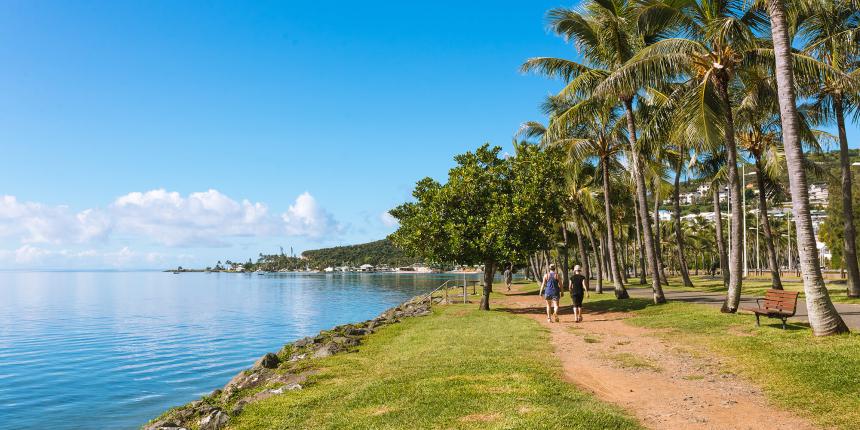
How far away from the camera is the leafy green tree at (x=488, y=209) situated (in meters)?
Answer: 23.1

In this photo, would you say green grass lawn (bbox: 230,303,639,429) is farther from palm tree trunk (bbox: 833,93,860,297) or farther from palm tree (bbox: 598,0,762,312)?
palm tree trunk (bbox: 833,93,860,297)

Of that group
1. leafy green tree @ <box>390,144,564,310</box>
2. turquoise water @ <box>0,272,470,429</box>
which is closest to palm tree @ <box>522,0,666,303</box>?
leafy green tree @ <box>390,144,564,310</box>

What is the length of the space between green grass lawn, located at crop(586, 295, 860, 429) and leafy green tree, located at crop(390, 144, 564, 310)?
6.93 meters

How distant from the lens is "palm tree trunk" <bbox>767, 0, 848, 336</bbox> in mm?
12352

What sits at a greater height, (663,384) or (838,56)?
(838,56)

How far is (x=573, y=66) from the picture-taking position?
82.9ft

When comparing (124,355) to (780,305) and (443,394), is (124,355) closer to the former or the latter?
(443,394)

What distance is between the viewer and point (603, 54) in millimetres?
24625

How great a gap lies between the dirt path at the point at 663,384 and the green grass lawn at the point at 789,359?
35cm

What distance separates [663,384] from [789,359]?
2.70m

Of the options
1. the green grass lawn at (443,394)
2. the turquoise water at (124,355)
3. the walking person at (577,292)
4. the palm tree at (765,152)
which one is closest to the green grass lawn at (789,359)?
the walking person at (577,292)

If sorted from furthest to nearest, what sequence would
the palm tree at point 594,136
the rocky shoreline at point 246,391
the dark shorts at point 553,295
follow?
the palm tree at point 594,136
the dark shorts at point 553,295
the rocky shoreline at point 246,391

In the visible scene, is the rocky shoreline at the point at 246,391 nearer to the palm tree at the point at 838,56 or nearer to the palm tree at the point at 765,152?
the palm tree at the point at 838,56

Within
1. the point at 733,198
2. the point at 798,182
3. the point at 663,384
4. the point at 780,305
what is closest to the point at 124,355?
the point at 663,384
